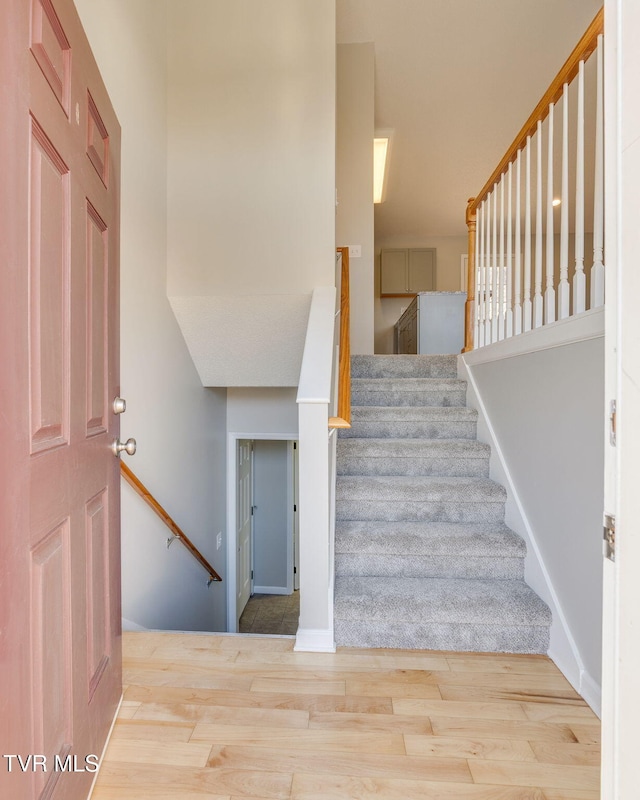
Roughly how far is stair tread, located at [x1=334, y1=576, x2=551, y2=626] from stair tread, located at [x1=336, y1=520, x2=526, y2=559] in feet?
0.47

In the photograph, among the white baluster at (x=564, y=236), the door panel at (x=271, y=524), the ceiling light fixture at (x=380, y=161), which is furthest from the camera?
the door panel at (x=271, y=524)

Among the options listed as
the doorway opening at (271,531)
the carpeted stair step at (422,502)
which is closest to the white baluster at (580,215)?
the carpeted stair step at (422,502)

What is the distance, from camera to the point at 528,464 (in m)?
2.08

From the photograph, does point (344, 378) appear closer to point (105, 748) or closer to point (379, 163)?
point (105, 748)

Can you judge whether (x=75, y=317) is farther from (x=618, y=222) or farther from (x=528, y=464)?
(x=528, y=464)

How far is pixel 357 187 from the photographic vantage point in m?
4.37

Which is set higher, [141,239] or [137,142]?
[137,142]

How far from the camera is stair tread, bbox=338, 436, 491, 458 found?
261cm

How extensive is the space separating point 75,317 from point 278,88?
103 inches

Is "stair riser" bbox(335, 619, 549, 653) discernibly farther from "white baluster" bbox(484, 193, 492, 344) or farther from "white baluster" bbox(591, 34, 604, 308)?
"white baluster" bbox(484, 193, 492, 344)

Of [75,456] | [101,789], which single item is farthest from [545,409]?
[101,789]

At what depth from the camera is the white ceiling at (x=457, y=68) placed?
3414 millimetres

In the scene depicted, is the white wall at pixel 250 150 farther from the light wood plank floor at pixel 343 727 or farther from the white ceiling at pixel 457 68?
the light wood plank floor at pixel 343 727

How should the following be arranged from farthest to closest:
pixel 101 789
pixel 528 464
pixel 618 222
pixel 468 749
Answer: pixel 528 464 → pixel 468 749 → pixel 101 789 → pixel 618 222
